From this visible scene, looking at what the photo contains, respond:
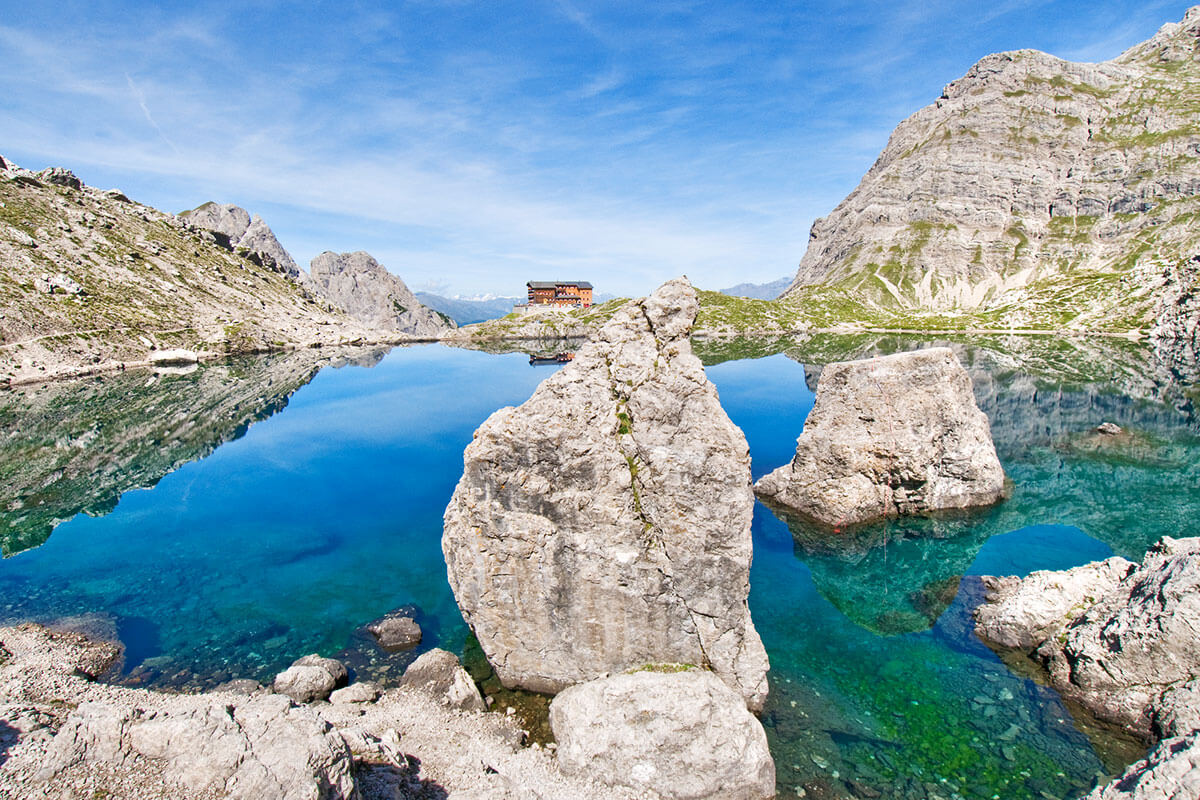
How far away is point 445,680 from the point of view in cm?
2241

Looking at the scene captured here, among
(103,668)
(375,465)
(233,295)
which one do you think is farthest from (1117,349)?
(233,295)

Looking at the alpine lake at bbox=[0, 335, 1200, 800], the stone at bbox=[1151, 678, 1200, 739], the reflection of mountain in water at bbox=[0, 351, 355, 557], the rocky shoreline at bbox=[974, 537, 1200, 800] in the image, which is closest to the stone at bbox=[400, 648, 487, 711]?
the alpine lake at bbox=[0, 335, 1200, 800]

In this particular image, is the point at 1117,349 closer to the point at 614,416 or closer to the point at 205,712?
Answer: the point at 614,416

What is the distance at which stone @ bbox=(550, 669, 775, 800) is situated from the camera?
54.9 ft

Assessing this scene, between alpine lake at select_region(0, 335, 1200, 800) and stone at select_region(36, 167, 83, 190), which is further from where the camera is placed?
stone at select_region(36, 167, 83, 190)

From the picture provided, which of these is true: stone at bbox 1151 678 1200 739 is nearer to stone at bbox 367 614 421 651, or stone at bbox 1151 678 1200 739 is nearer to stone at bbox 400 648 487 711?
stone at bbox 400 648 487 711

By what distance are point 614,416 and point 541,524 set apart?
460 centimetres

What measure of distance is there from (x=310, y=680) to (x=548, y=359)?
12411 cm

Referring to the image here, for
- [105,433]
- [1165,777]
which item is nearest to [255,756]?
[1165,777]

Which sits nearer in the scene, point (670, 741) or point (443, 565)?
point (670, 741)

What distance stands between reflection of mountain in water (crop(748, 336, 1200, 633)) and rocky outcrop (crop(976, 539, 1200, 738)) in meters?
4.22

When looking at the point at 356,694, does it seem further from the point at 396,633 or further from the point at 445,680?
the point at 396,633

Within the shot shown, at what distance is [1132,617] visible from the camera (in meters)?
21.5

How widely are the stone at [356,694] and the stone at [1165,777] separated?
2278cm
